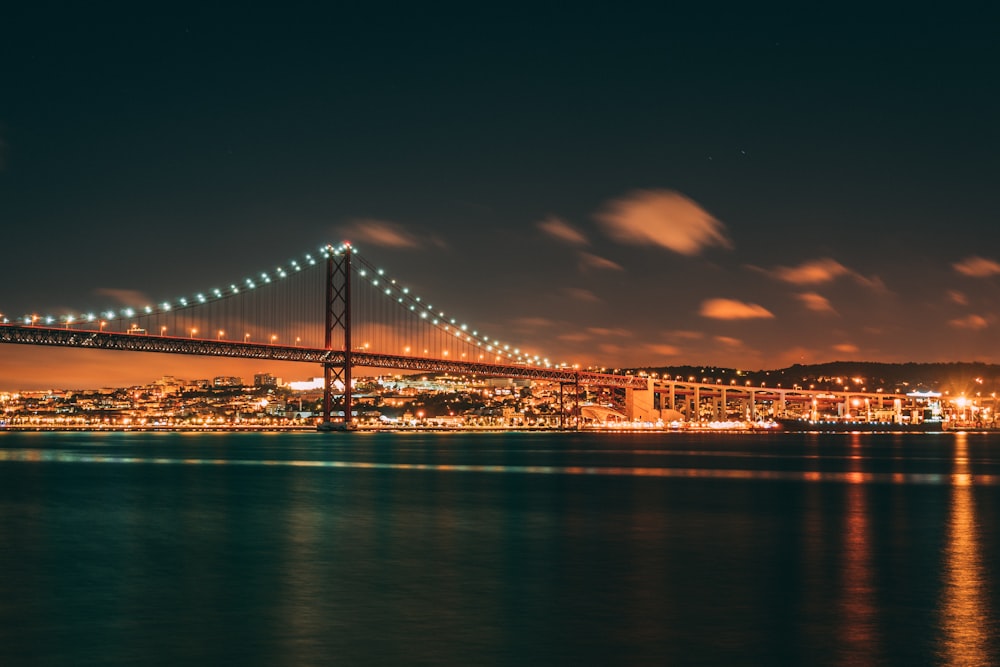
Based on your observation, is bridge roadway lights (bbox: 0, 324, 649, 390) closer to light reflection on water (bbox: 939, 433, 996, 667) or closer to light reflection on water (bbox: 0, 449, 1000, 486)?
light reflection on water (bbox: 0, 449, 1000, 486)

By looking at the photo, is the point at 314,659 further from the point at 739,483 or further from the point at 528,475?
the point at 528,475

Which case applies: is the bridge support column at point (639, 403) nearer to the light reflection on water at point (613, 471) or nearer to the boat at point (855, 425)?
the boat at point (855, 425)

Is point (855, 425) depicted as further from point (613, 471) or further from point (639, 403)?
point (613, 471)

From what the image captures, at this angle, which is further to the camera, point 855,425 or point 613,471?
point 855,425

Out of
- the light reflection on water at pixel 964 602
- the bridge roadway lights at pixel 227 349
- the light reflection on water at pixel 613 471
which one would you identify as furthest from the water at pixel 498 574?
the bridge roadway lights at pixel 227 349

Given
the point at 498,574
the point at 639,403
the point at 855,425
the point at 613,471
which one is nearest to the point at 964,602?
the point at 498,574

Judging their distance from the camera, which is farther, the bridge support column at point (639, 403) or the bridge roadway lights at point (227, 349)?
the bridge support column at point (639, 403)

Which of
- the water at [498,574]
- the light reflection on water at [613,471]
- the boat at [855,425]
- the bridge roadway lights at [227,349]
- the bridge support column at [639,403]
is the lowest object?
the boat at [855,425]
